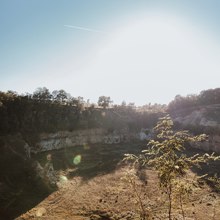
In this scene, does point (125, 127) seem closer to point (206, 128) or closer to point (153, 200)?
point (206, 128)

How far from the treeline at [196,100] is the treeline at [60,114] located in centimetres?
817

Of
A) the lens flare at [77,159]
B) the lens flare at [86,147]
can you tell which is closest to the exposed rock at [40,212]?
the lens flare at [77,159]

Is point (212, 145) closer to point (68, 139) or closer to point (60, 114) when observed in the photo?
point (68, 139)

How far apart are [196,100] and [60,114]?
5206cm

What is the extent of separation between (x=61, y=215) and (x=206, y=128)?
49881 mm

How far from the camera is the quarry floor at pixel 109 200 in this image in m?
24.0

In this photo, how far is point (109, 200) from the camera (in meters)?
27.9

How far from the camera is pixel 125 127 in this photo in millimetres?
74188

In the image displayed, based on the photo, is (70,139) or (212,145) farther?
(70,139)

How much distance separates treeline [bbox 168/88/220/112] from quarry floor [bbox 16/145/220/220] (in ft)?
166

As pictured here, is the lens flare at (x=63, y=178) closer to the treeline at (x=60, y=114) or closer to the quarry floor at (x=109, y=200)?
the quarry floor at (x=109, y=200)

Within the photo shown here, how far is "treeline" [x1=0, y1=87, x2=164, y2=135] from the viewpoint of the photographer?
48.6m

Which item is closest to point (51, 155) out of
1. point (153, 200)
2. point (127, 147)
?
point (127, 147)

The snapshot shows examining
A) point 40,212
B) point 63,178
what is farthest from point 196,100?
point 40,212
